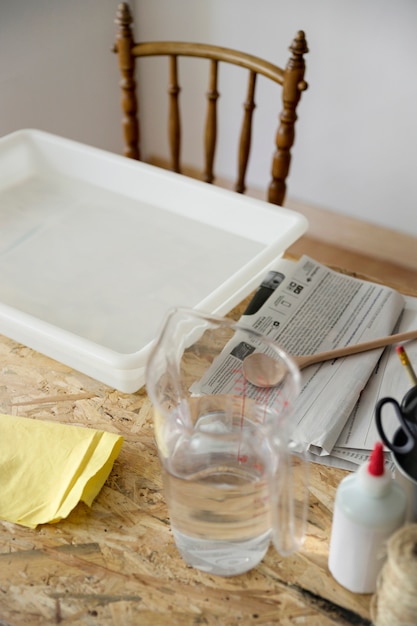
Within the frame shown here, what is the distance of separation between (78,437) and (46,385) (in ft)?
0.37

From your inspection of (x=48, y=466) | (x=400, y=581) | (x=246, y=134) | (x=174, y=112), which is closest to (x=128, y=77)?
(x=174, y=112)

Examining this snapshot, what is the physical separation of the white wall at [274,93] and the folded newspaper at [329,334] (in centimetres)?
121

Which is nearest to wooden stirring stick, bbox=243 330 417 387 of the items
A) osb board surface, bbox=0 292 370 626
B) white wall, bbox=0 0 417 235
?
osb board surface, bbox=0 292 370 626

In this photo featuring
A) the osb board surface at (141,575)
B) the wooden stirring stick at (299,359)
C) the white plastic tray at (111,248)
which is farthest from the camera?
the white plastic tray at (111,248)

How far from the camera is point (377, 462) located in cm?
56

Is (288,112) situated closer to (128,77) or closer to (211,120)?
(211,120)

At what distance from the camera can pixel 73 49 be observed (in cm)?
211

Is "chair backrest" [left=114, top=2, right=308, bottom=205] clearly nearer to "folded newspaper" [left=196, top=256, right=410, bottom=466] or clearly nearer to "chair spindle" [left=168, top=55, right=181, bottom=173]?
"chair spindle" [left=168, top=55, right=181, bottom=173]

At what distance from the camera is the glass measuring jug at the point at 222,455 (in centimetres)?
59

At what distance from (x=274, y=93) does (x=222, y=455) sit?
1.73 meters

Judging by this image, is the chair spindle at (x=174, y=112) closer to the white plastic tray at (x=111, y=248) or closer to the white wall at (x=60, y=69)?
the white plastic tray at (x=111, y=248)

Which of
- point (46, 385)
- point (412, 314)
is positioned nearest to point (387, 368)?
point (412, 314)

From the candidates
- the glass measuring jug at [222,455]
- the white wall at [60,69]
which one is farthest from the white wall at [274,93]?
the glass measuring jug at [222,455]

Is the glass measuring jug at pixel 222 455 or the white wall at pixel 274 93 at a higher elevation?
the glass measuring jug at pixel 222 455
